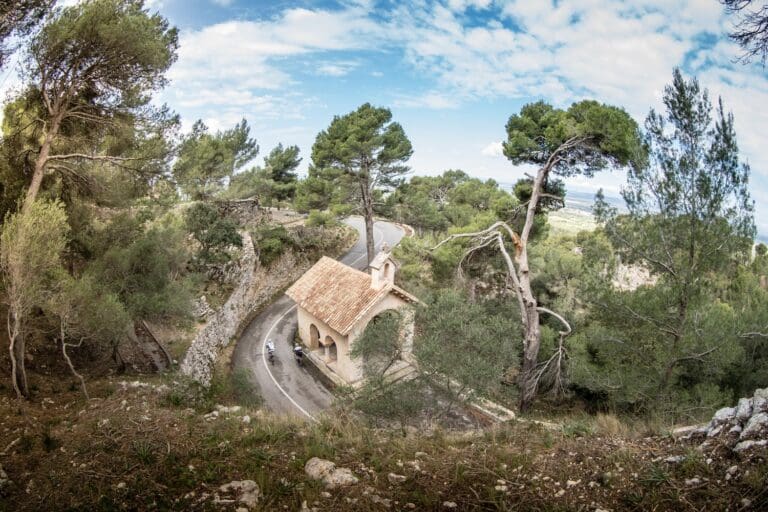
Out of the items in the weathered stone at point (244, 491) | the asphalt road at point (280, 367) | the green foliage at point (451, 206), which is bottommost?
the asphalt road at point (280, 367)

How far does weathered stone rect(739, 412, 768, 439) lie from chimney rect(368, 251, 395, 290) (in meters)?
13.9

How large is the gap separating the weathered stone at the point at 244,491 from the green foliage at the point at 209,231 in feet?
63.9

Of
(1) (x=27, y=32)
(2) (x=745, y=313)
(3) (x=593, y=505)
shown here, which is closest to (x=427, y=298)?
Result: (3) (x=593, y=505)

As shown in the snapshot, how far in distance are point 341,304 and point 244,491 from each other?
13.8 m

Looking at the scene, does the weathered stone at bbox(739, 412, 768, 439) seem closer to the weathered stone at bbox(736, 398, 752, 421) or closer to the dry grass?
the weathered stone at bbox(736, 398, 752, 421)

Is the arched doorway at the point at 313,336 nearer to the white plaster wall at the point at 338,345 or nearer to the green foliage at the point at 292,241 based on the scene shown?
the white plaster wall at the point at 338,345

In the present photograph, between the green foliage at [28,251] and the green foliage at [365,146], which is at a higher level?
the green foliage at [365,146]

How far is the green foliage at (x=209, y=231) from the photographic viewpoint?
2338 cm

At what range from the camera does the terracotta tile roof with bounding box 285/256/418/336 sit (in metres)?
18.4

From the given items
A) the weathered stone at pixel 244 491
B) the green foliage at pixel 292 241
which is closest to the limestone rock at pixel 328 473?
the weathered stone at pixel 244 491

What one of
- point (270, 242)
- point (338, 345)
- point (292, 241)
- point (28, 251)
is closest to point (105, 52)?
point (28, 251)

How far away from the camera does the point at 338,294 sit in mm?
20391

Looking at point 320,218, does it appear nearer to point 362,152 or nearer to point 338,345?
point 362,152

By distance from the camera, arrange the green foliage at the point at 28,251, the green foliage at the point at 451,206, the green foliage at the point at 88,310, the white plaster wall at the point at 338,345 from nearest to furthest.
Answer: the green foliage at the point at 28,251 < the green foliage at the point at 88,310 < the white plaster wall at the point at 338,345 < the green foliage at the point at 451,206
